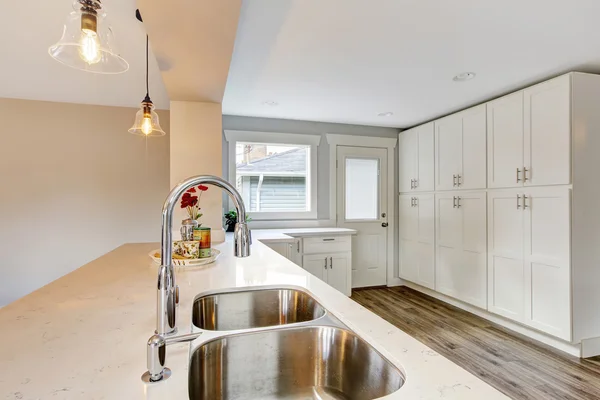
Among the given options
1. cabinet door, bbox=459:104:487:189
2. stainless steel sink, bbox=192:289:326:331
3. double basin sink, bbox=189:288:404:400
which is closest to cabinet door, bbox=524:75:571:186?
cabinet door, bbox=459:104:487:189

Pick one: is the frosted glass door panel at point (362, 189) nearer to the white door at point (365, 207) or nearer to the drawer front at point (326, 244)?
the white door at point (365, 207)

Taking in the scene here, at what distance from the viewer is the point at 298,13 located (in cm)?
174

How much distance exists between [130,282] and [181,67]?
4.13 feet

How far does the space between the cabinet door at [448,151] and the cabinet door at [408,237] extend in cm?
58

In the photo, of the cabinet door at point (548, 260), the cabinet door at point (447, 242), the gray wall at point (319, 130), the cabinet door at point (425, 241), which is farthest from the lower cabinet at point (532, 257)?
the gray wall at point (319, 130)

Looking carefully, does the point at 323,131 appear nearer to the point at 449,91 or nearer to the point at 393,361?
the point at 449,91

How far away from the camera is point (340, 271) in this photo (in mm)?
3643

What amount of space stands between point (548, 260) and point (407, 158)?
7.07ft

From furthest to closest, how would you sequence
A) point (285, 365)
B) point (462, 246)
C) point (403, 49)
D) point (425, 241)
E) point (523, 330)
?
1. point (425, 241)
2. point (462, 246)
3. point (523, 330)
4. point (403, 49)
5. point (285, 365)

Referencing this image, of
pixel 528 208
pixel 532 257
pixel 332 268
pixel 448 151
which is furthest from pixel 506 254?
pixel 332 268

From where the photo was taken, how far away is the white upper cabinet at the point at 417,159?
12.7ft

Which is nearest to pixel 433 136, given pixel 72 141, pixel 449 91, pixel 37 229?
pixel 449 91

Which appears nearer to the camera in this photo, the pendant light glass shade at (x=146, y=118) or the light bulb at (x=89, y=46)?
the light bulb at (x=89, y=46)

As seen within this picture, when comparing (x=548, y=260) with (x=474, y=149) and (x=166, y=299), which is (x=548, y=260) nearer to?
(x=474, y=149)
